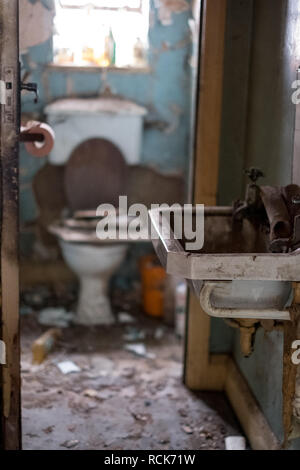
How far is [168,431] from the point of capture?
2812 millimetres

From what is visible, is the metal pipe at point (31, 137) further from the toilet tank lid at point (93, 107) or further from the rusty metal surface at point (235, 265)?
the toilet tank lid at point (93, 107)

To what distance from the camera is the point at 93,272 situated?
3861mm

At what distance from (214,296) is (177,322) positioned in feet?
6.48

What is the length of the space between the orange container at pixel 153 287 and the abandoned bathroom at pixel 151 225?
12 mm

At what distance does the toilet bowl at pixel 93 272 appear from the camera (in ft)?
12.4

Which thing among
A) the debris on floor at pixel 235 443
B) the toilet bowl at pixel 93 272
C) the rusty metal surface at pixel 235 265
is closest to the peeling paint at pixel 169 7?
the toilet bowl at pixel 93 272

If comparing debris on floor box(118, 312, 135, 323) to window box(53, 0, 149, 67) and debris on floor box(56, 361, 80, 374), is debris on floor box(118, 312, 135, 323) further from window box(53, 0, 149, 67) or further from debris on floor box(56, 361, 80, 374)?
window box(53, 0, 149, 67)

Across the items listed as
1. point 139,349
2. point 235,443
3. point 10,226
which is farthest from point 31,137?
point 139,349

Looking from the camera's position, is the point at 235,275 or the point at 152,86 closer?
the point at 235,275

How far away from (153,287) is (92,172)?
0.78 metres

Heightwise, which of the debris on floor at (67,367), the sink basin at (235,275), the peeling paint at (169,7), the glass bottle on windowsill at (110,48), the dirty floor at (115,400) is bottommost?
the dirty floor at (115,400)

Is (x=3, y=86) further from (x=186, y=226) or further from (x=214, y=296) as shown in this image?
(x=214, y=296)

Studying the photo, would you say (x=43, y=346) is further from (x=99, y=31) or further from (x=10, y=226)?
(x=99, y=31)

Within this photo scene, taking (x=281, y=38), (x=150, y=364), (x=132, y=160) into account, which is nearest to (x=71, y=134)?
(x=132, y=160)
